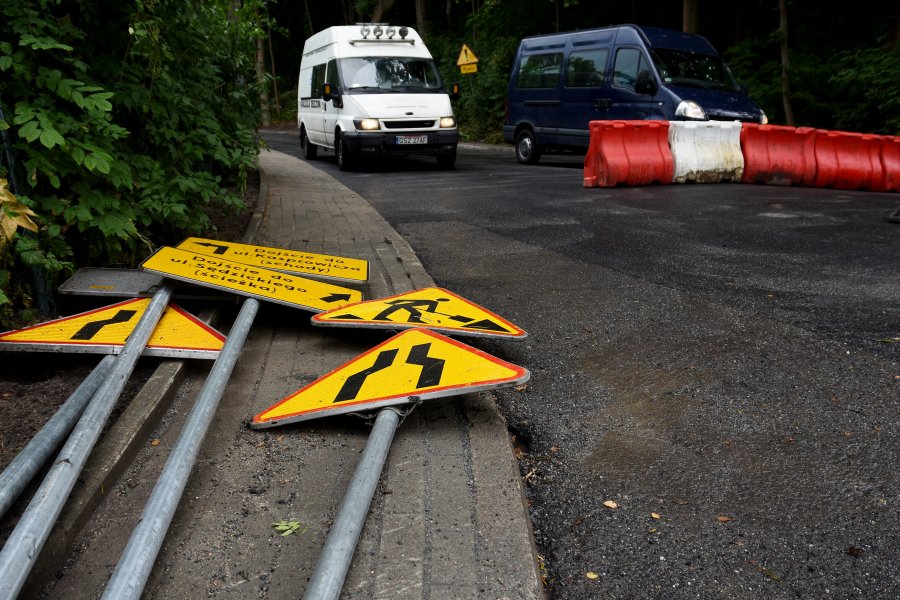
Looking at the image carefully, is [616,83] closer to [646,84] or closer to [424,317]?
[646,84]

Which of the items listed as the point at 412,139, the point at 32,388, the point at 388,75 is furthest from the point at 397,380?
the point at 388,75

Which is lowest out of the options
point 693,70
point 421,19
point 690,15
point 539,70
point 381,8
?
point 693,70

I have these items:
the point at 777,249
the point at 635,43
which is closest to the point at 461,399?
the point at 777,249

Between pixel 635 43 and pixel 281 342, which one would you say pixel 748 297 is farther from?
pixel 635 43

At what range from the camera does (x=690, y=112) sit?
42.1 feet

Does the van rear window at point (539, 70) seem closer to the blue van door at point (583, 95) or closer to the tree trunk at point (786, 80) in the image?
the blue van door at point (583, 95)

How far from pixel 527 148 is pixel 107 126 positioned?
13227 millimetres

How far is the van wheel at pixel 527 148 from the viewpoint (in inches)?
657

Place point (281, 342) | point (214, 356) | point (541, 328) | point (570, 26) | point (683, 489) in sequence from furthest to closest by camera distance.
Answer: point (570, 26) < point (541, 328) < point (281, 342) < point (214, 356) < point (683, 489)

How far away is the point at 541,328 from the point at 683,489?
6.77 feet

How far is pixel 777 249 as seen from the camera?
23.5 ft

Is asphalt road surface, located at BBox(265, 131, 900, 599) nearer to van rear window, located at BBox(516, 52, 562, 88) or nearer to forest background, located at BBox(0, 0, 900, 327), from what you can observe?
forest background, located at BBox(0, 0, 900, 327)

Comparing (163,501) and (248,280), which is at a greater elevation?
(248,280)

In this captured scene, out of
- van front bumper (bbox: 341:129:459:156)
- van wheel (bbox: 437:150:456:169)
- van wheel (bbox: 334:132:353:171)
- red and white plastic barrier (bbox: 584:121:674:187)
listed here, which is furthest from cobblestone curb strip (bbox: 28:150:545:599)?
van wheel (bbox: 437:150:456:169)
